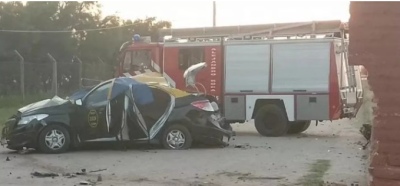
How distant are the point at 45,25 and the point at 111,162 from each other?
28818 millimetres

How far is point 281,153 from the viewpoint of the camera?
13.9m

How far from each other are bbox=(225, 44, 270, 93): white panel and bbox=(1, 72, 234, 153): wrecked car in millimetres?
3919

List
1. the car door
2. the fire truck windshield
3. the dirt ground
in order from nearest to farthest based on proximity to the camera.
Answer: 1. the dirt ground
2. the car door
3. the fire truck windshield

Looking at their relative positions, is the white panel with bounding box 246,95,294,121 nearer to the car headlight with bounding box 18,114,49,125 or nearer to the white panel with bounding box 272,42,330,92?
the white panel with bounding box 272,42,330,92

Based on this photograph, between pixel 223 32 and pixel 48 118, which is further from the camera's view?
pixel 223 32

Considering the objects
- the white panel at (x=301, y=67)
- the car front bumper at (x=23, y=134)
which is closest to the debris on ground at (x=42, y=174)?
the car front bumper at (x=23, y=134)

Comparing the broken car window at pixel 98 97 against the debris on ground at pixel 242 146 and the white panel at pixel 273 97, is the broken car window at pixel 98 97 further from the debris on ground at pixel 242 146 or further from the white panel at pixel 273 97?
the white panel at pixel 273 97

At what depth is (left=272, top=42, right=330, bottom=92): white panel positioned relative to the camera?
58.7 feet

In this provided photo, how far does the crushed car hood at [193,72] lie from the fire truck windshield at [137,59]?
1551mm

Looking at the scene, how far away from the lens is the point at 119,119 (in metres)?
14.0

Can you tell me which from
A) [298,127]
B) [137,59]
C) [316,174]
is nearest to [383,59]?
[316,174]

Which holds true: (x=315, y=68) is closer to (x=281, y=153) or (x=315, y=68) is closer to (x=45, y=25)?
(x=281, y=153)

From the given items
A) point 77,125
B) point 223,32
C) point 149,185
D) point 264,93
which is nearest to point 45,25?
point 223,32

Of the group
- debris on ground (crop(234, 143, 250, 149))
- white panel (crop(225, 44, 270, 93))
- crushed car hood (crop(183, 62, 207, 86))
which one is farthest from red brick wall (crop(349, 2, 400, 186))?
crushed car hood (crop(183, 62, 207, 86))
